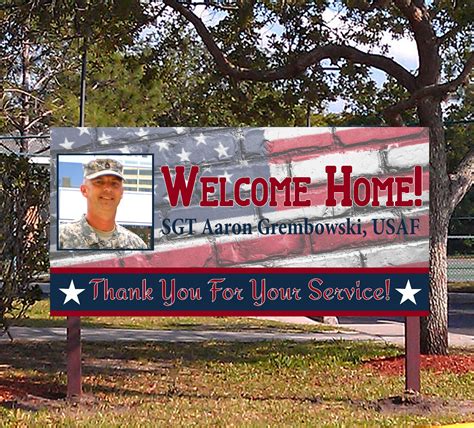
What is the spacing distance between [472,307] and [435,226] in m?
11.9

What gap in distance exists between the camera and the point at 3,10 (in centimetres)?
1174

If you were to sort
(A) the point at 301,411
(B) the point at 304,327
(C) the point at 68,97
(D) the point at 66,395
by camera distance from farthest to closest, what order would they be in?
1. (C) the point at 68,97
2. (B) the point at 304,327
3. (D) the point at 66,395
4. (A) the point at 301,411

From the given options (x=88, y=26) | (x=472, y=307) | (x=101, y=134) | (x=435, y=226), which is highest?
(x=88, y=26)

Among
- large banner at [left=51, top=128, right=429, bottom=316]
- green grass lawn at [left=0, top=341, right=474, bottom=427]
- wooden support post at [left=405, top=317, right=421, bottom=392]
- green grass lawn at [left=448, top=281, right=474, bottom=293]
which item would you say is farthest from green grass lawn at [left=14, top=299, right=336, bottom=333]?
green grass lawn at [left=448, top=281, right=474, bottom=293]

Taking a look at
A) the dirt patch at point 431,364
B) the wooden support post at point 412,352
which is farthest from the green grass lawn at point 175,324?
the wooden support post at point 412,352

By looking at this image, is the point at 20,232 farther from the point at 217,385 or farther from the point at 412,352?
the point at 412,352

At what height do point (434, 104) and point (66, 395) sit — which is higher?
point (434, 104)

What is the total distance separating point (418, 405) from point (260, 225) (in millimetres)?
2221

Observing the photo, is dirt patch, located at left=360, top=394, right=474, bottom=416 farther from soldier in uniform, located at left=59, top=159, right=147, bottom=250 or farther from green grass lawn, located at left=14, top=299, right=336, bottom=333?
green grass lawn, located at left=14, top=299, right=336, bottom=333

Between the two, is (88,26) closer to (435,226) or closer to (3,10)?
(3,10)

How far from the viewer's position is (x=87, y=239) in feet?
29.3

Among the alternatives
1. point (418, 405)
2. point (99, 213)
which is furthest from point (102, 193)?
point (418, 405)

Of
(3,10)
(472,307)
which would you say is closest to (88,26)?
(3,10)

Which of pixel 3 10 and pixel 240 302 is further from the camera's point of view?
pixel 3 10
